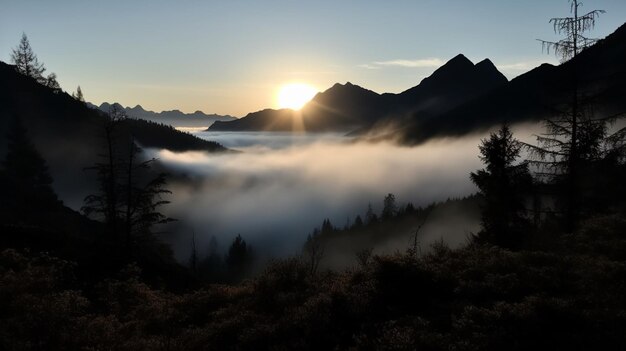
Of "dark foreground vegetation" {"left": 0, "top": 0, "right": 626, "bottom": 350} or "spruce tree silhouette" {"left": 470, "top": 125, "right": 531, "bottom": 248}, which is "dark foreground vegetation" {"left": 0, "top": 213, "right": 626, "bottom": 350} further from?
"spruce tree silhouette" {"left": 470, "top": 125, "right": 531, "bottom": 248}

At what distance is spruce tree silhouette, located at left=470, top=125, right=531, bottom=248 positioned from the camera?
2619cm

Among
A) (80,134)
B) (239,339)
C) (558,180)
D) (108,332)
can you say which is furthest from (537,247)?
(80,134)

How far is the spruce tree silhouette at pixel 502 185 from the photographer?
85.9 feet

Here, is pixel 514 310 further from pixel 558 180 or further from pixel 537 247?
pixel 558 180

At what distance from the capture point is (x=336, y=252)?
494ft

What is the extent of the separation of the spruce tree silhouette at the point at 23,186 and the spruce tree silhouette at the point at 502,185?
41109 mm

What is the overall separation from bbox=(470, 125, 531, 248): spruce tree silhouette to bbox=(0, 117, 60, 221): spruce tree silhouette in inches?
1618

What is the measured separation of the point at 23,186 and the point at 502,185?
5154 cm

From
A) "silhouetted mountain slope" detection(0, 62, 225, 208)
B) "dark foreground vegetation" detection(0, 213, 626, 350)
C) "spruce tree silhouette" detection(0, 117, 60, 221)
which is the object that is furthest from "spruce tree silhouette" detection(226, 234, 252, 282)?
"dark foreground vegetation" detection(0, 213, 626, 350)

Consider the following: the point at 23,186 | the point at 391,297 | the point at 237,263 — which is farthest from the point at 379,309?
the point at 237,263

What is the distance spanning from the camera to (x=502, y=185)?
2692 centimetres

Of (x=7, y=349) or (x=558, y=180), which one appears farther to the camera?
(x=558, y=180)

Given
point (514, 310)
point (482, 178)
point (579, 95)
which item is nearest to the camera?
point (514, 310)

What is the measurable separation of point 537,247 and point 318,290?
351 inches
